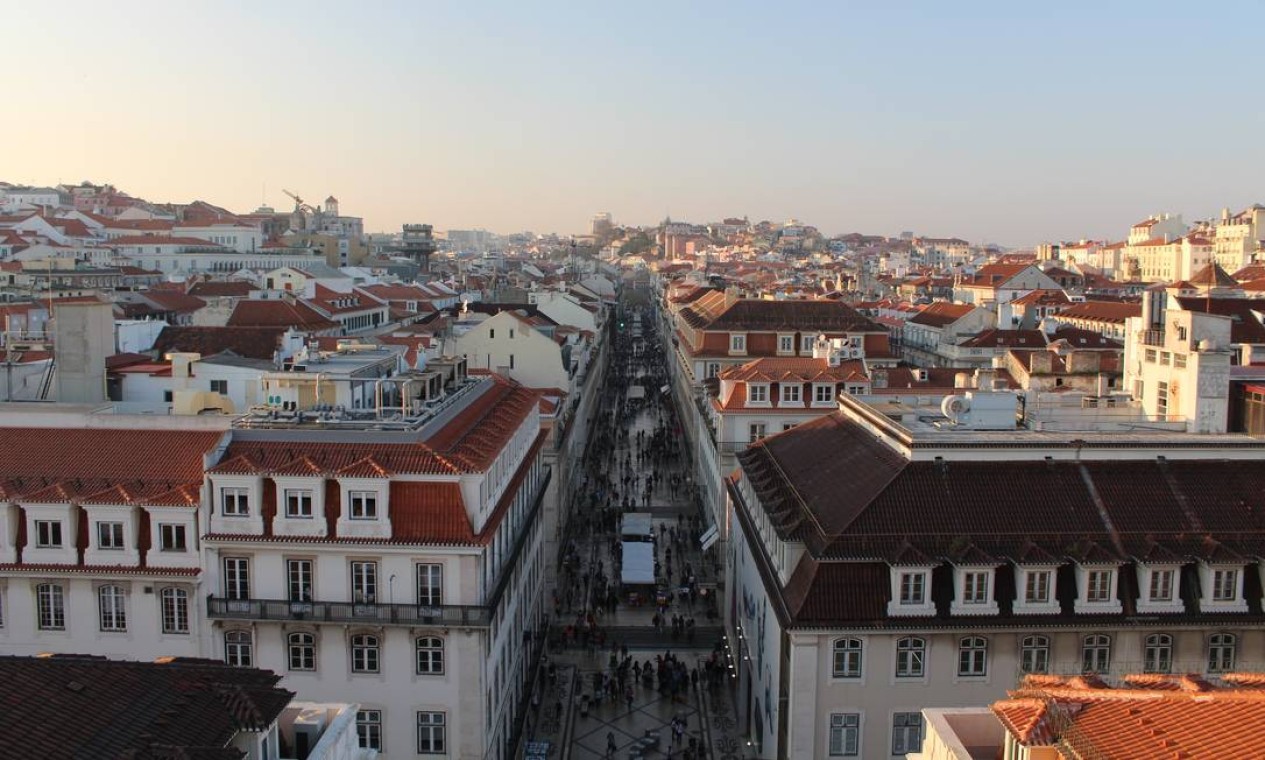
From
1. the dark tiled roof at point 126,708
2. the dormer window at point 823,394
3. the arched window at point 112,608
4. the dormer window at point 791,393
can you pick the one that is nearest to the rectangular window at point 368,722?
the arched window at point 112,608

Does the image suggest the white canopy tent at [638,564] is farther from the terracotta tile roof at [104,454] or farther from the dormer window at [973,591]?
the dormer window at [973,591]

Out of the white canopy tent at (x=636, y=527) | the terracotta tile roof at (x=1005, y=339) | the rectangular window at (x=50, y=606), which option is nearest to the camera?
the rectangular window at (x=50, y=606)

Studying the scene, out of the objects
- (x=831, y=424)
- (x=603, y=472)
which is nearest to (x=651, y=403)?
(x=603, y=472)

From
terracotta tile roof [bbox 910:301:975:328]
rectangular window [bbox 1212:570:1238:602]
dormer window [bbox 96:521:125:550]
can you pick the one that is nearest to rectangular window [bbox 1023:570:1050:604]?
rectangular window [bbox 1212:570:1238:602]

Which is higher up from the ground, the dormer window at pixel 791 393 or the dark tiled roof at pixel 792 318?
the dark tiled roof at pixel 792 318

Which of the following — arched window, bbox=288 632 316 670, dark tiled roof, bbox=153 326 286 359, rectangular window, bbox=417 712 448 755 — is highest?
dark tiled roof, bbox=153 326 286 359

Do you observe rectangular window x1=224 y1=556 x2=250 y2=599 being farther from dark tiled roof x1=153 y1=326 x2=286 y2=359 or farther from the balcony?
→ dark tiled roof x1=153 y1=326 x2=286 y2=359
